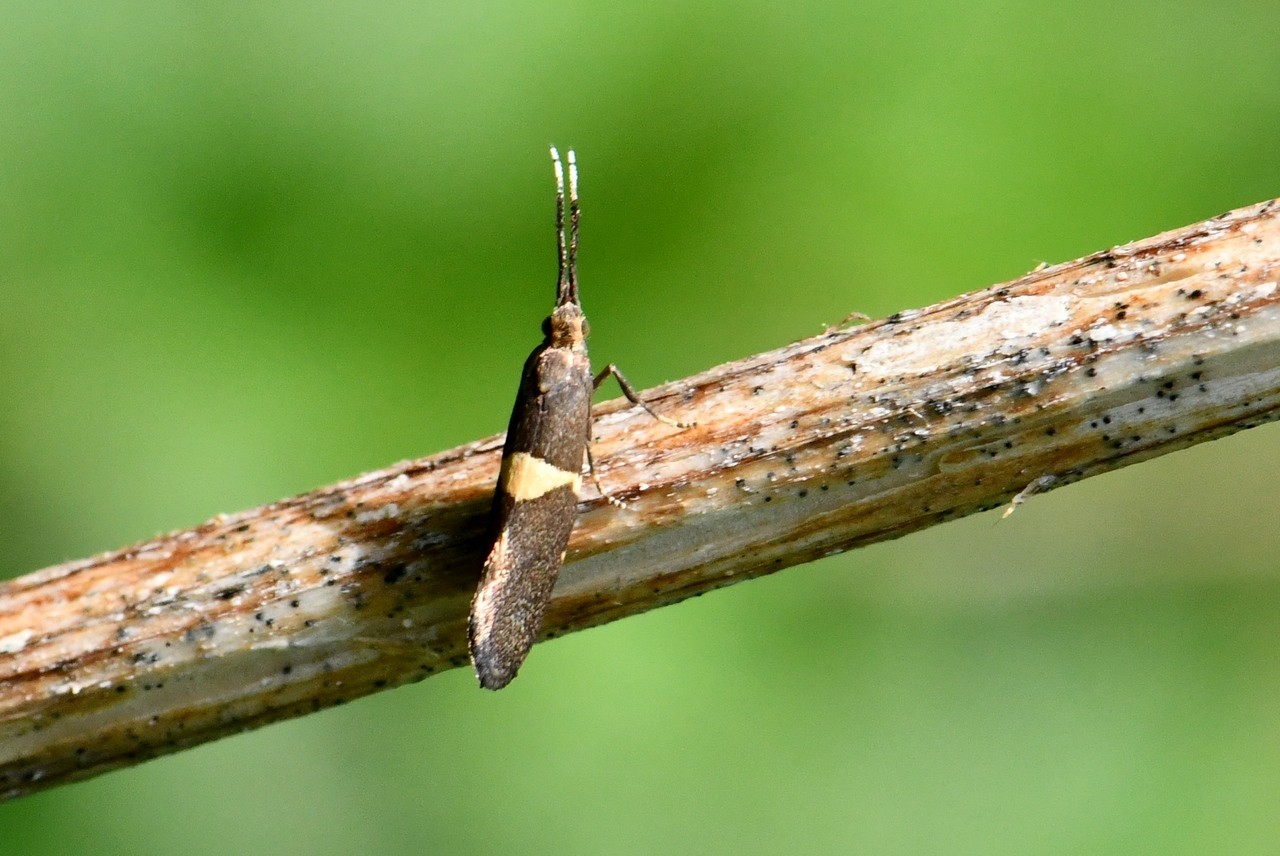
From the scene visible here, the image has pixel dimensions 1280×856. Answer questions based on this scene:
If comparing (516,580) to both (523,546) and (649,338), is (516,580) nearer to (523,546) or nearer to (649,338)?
(523,546)

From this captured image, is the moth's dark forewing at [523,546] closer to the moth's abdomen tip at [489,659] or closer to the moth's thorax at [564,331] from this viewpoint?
the moth's abdomen tip at [489,659]

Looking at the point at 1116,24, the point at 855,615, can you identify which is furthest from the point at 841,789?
the point at 1116,24

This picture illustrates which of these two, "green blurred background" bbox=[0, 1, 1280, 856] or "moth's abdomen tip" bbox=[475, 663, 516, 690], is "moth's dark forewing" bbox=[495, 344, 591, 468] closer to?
"moth's abdomen tip" bbox=[475, 663, 516, 690]

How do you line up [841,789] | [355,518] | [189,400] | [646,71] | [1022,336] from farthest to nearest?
[646,71] → [189,400] → [841,789] → [355,518] → [1022,336]

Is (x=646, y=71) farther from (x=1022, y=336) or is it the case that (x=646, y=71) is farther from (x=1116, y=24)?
(x=1022, y=336)

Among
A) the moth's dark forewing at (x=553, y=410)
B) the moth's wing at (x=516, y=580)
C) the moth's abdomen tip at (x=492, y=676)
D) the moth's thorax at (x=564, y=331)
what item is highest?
the moth's thorax at (x=564, y=331)

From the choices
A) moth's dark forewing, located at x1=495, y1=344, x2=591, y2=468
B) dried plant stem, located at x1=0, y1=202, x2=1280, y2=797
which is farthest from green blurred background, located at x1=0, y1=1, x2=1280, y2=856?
moth's dark forewing, located at x1=495, y1=344, x2=591, y2=468

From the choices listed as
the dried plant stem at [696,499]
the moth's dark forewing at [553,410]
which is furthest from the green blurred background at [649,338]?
the moth's dark forewing at [553,410]

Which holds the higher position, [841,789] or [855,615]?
[855,615]
